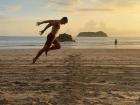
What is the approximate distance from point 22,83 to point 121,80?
13.9ft

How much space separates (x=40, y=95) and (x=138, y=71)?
937cm

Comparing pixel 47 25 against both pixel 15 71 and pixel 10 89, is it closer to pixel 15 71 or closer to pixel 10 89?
pixel 10 89

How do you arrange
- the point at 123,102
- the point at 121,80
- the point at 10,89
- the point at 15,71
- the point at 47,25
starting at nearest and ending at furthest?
the point at 123,102 < the point at 10,89 < the point at 47,25 < the point at 121,80 < the point at 15,71

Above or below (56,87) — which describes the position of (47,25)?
above

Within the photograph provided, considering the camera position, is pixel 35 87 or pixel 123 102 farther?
pixel 35 87

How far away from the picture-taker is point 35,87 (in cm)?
1529

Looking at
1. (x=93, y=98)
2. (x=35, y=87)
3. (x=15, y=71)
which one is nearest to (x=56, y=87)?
(x=35, y=87)

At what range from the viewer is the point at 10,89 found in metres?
14.8

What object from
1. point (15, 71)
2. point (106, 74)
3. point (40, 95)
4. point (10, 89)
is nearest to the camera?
point (40, 95)

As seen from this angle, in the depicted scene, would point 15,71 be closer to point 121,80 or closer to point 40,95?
point 121,80

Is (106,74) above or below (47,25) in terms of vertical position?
below

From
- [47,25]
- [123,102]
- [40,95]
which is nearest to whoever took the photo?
[123,102]

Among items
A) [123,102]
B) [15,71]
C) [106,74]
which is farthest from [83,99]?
[15,71]

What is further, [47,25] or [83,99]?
[47,25]
